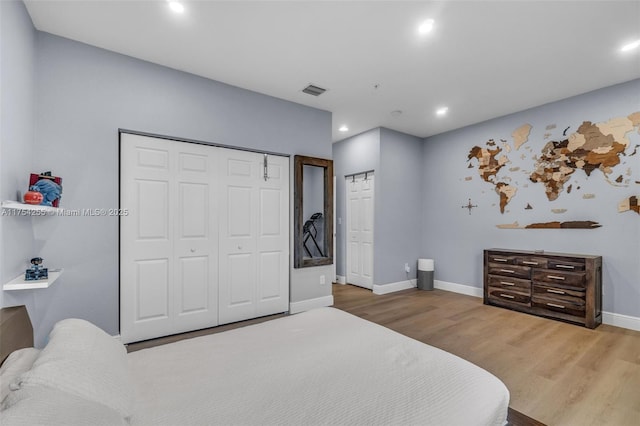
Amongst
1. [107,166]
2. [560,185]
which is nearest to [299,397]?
[107,166]

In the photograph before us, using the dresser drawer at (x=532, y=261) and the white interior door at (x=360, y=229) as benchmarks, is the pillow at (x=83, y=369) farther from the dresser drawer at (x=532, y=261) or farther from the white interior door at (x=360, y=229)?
the dresser drawer at (x=532, y=261)

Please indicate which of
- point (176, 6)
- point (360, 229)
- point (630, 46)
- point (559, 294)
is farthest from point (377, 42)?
point (559, 294)

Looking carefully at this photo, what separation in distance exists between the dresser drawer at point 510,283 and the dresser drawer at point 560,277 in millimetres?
142

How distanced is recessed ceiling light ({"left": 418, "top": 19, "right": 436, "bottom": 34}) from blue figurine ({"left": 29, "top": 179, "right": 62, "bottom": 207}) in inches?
128

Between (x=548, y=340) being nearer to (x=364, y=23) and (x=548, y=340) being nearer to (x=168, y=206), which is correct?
(x=364, y=23)

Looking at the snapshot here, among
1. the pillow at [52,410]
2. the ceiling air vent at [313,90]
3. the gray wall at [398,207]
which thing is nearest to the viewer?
the pillow at [52,410]

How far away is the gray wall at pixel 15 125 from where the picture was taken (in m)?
1.84

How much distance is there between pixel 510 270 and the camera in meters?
4.10

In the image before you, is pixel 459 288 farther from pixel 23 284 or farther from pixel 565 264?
pixel 23 284

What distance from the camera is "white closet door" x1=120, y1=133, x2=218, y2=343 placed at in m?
2.93

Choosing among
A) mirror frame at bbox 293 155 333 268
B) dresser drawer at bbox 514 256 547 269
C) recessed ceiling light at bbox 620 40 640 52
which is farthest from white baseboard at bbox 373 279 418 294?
recessed ceiling light at bbox 620 40 640 52

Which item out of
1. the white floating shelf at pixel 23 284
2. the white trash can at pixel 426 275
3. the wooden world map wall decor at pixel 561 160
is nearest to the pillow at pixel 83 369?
the white floating shelf at pixel 23 284

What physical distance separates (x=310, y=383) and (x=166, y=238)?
2.52 metres

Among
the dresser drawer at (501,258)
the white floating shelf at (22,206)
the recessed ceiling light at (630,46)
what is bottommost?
the dresser drawer at (501,258)
